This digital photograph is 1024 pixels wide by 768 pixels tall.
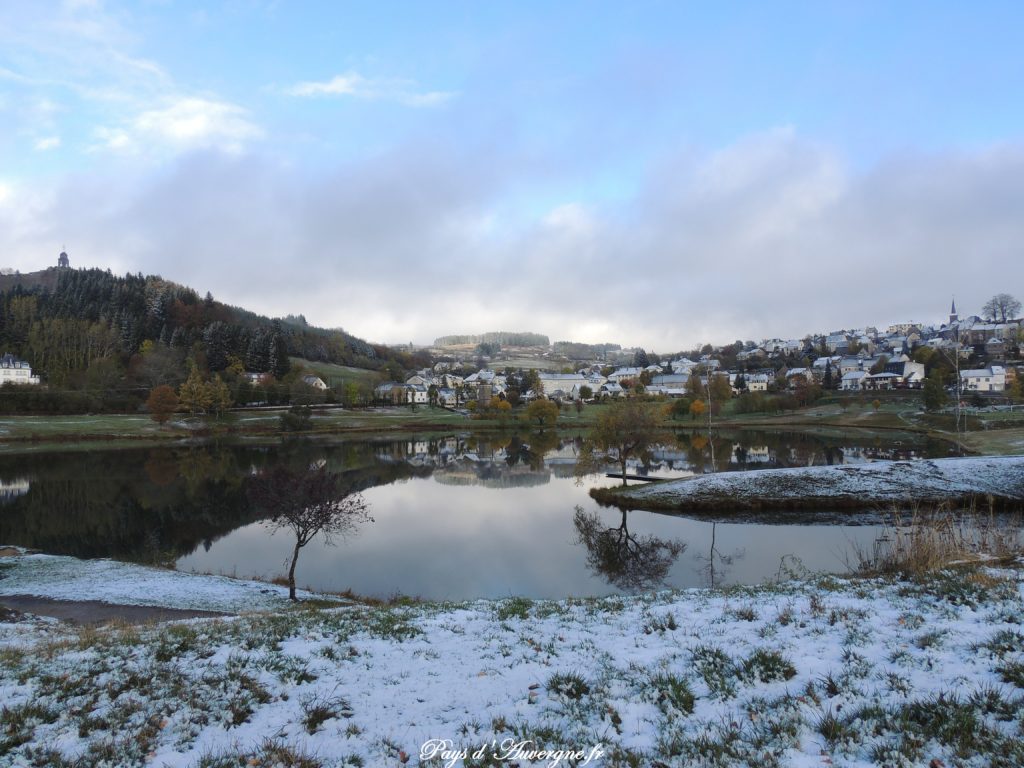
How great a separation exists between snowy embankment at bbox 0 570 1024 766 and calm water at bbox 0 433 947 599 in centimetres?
924

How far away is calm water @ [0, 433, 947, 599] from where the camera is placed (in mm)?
18281

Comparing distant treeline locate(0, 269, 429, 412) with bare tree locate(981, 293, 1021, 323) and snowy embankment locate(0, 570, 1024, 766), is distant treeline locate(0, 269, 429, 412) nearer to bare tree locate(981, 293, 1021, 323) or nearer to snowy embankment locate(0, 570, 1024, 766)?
snowy embankment locate(0, 570, 1024, 766)

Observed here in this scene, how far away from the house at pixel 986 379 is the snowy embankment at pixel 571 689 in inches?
4475

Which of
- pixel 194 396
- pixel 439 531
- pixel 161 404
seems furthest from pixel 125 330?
pixel 439 531

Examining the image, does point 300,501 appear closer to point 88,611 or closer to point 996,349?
point 88,611

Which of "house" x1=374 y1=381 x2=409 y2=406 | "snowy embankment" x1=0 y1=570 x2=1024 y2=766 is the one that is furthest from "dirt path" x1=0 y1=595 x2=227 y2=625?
"house" x1=374 y1=381 x2=409 y2=406

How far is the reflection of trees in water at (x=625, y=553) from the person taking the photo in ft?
57.6

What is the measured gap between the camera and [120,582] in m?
16.7

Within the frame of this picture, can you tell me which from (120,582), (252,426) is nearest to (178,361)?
(252,426)

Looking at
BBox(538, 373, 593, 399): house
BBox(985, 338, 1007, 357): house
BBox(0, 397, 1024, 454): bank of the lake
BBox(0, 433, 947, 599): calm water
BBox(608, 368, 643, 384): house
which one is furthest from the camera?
BBox(608, 368, 643, 384): house

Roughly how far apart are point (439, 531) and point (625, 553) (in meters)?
8.89

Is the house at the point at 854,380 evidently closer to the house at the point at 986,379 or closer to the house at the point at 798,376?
the house at the point at 798,376

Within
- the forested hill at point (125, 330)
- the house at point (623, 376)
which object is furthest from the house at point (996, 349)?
the forested hill at point (125, 330)

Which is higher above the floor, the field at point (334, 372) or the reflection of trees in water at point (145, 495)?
the field at point (334, 372)
